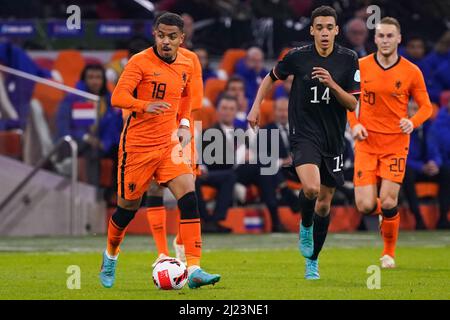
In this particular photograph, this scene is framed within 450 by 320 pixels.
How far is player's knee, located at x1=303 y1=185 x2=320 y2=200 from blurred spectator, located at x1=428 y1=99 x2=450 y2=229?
8.72m

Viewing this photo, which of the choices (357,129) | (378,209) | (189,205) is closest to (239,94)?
(378,209)

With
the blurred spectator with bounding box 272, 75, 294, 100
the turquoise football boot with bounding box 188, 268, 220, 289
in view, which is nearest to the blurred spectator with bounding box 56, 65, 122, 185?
the blurred spectator with bounding box 272, 75, 294, 100

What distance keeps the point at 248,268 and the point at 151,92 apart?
115 inches

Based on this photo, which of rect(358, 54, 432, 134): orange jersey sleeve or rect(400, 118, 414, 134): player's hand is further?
rect(358, 54, 432, 134): orange jersey sleeve

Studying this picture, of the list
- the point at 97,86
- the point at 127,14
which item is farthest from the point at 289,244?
the point at 127,14

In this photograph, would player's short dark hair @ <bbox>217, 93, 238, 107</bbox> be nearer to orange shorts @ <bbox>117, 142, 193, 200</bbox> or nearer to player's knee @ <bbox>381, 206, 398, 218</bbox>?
player's knee @ <bbox>381, 206, 398, 218</bbox>

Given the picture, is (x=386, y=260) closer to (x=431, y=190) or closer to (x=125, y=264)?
(x=125, y=264)

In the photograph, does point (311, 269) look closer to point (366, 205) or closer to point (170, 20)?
point (366, 205)

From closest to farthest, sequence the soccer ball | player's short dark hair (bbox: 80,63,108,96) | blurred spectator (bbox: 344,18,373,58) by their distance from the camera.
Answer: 1. the soccer ball
2. player's short dark hair (bbox: 80,63,108,96)
3. blurred spectator (bbox: 344,18,373,58)

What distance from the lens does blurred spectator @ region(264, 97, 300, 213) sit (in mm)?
18656

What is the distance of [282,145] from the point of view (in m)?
18.7

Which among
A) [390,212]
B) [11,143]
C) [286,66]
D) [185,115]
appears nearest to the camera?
[185,115]

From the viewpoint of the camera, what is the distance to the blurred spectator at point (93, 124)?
1816cm

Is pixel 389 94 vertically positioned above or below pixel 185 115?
above
